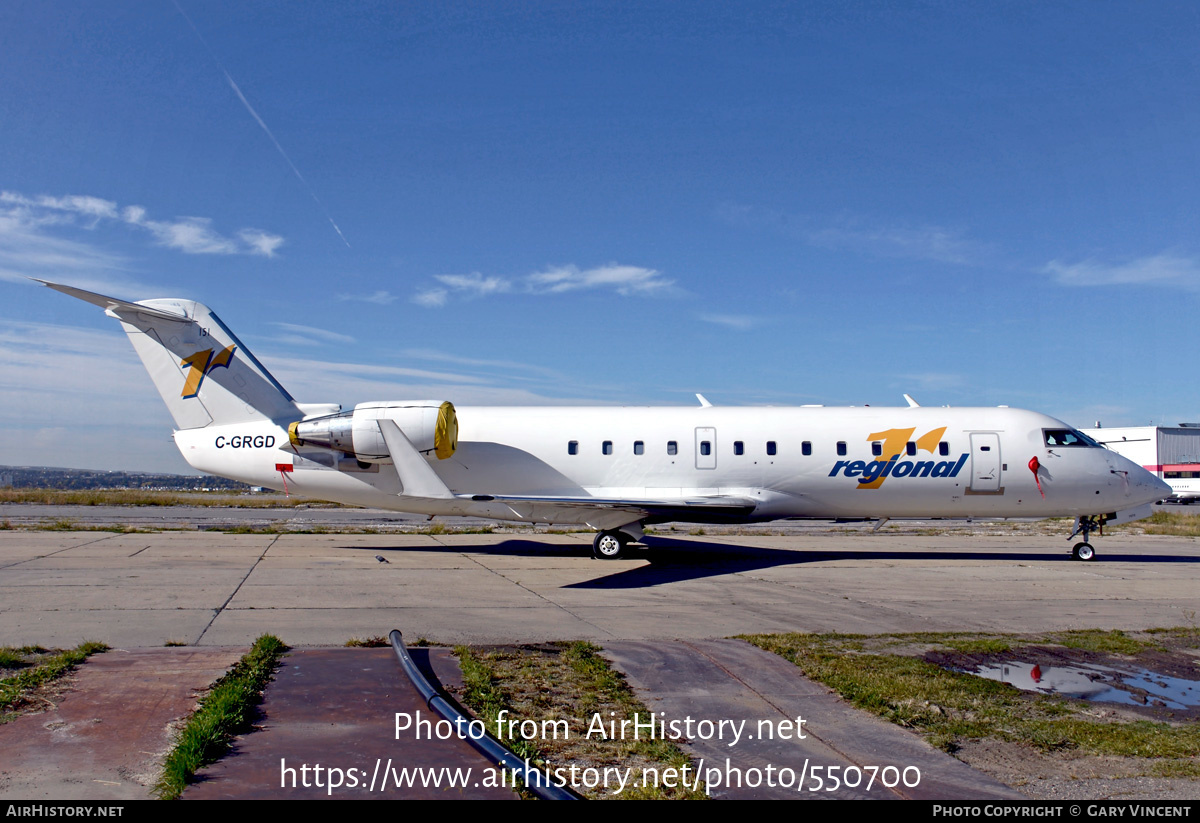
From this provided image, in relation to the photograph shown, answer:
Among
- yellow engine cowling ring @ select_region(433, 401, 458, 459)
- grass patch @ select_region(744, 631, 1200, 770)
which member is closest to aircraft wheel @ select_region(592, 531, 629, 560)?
yellow engine cowling ring @ select_region(433, 401, 458, 459)

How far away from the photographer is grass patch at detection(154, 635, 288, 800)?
4.76m

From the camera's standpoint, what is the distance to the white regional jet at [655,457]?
60.7 ft

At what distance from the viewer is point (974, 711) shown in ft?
22.1

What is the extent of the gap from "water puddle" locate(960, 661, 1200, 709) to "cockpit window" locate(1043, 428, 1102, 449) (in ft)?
39.2

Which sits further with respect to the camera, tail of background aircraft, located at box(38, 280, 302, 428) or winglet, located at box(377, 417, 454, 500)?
tail of background aircraft, located at box(38, 280, 302, 428)

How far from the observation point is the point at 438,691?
685 centimetres

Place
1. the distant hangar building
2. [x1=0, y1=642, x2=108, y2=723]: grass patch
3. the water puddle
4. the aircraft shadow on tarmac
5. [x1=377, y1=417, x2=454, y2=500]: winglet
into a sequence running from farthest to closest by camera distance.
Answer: the distant hangar building
the aircraft shadow on tarmac
[x1=377, y1=417, x2=454, y2=500]: winglet
the water puddle
[x1=0, y1=642, x2=108, y2=723]: grass patch

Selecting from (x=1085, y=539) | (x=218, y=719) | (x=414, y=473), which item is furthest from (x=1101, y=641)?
(x=1085, y=539)

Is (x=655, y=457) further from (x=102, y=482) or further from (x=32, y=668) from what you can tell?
(x=102, y=482)

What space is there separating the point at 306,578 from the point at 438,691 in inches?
317

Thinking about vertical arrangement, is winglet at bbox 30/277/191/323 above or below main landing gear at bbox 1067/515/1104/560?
above

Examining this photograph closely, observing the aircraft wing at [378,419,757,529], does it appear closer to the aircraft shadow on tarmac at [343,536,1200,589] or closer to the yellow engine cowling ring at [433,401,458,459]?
the yellow engine cowling ring at [433,401,458,459]
